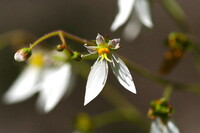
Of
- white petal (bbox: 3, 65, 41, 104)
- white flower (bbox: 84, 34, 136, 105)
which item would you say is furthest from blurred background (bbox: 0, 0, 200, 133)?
white flower (bbox: 84, 34, 136, 105)

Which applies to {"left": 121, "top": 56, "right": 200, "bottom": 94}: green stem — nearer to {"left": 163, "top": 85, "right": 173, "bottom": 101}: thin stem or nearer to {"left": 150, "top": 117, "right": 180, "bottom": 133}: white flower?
{"left": 163, "top": 85, "right": 173, "bottom": 101}: thin stem

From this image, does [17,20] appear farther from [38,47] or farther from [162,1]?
[162,1]

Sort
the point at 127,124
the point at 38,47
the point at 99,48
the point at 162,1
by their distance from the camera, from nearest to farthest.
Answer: the point at 99,48 → the point at 162,1 → the point at 38,47 → the point at 127,124

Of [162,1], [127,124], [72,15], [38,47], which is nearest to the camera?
[162,1]

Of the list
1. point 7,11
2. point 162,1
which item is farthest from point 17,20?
point 162,1

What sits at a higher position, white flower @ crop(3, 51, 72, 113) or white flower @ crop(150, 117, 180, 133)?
white flower @ crop(3, 51, 72, 113)

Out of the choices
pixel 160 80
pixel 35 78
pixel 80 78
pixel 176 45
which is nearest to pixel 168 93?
pixel 160 80

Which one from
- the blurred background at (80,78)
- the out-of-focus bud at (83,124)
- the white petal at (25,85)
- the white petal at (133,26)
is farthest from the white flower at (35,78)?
the blurred background at (80,78)
